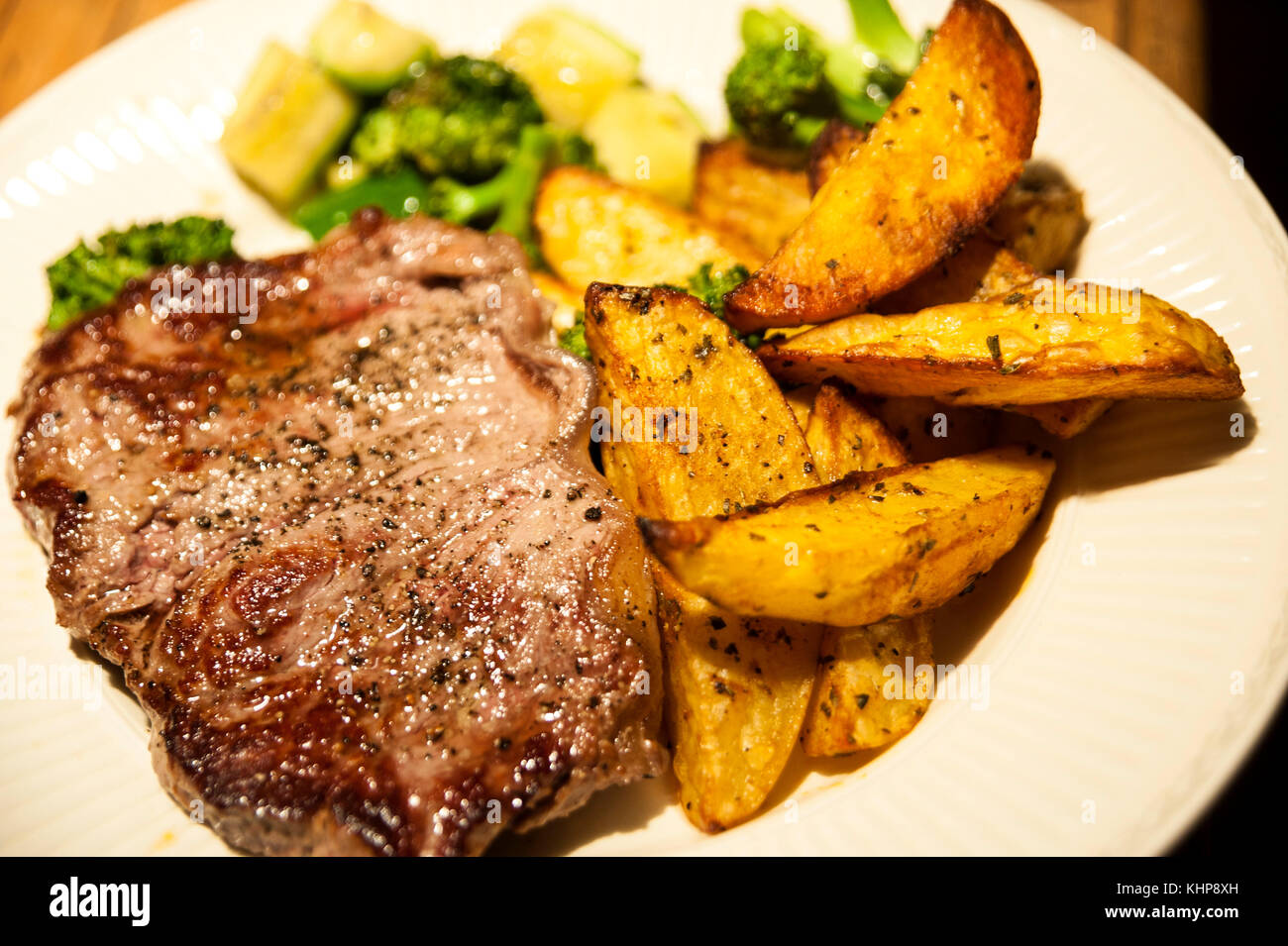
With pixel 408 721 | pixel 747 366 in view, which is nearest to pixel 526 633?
pixel 408 721

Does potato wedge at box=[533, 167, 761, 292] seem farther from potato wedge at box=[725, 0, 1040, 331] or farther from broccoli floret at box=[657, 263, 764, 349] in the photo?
potato wedge at box=[725, 0, 1040, 331]

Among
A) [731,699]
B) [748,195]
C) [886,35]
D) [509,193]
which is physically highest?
[886,35]

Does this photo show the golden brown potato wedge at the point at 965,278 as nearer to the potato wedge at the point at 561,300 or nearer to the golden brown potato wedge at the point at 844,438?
the golden brown potato wedge at the point at 844,438

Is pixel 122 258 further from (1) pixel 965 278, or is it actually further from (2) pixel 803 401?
(1) pixel 965 278

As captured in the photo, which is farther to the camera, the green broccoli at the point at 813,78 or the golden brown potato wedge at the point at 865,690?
the green broccoli at the point at 813,78

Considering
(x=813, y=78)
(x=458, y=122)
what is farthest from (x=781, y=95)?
(x=458, y=122)

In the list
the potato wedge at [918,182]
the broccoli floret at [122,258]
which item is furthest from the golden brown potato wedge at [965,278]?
the broccoli floret at [122,258]
